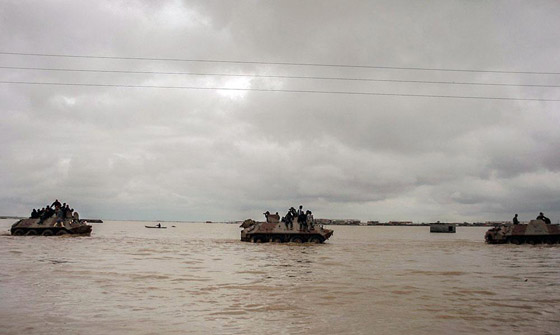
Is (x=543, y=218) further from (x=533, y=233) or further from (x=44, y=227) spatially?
(x=44, y=227)

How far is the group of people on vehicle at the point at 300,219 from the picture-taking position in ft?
131

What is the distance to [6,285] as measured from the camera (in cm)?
1305

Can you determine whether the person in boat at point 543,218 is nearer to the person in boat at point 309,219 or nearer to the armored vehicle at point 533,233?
the armored vehicle at point 533,233

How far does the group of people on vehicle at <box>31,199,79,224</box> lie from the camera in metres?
43.7

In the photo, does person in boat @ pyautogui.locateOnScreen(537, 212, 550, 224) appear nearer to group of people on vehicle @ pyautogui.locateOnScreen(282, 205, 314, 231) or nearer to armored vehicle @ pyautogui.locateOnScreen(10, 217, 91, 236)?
group of people on vehicle @ pyautogui.locateOnScreen(282, 205, 314, 231)

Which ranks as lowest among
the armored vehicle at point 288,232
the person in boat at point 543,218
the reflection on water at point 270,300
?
the reflection on water at point 270,300

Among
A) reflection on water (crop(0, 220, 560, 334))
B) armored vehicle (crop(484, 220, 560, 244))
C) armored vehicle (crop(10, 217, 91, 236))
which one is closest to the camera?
reflection on water (crop(0, 220, 560, 334))

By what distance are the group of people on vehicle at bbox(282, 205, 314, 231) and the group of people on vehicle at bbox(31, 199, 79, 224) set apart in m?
22.2

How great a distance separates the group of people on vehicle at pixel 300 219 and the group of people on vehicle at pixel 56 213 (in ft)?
72.8

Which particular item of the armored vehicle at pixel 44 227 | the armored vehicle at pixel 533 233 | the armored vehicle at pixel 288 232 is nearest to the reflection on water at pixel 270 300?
the armored vehicle at pixel 288 232

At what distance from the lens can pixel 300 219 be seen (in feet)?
132

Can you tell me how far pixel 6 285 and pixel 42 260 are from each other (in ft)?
25.9

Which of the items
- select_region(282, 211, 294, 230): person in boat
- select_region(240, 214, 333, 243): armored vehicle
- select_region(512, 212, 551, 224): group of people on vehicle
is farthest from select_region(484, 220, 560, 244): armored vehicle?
select_region(282, 211, 294, 230): person in boat

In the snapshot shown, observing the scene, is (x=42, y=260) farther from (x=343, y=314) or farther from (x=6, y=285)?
(x=343, y=314)
